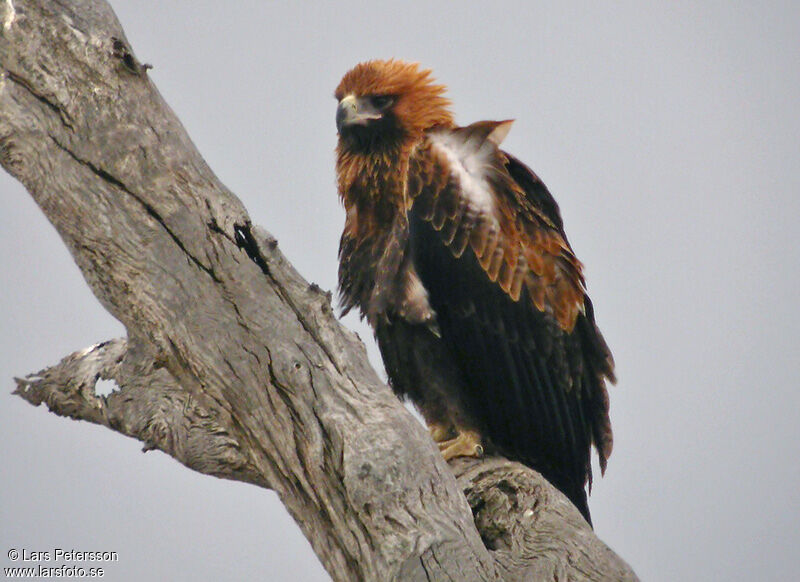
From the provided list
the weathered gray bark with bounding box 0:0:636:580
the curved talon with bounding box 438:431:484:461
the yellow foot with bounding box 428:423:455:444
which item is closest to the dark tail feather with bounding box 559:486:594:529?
the curved talon with bounding box 438:431:484:461

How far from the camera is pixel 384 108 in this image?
508cm

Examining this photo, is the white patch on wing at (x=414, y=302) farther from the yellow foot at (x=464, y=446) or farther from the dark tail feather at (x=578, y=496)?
the dark tail feather at (x=578, y=496)

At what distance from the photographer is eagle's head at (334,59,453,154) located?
5.02m

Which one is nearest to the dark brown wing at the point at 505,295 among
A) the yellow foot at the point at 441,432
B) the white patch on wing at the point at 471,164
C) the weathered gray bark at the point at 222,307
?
the white patch on wing at the point at 471,164

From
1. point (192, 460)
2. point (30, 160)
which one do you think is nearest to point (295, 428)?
point (192, 460)

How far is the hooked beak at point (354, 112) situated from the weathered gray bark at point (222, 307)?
1.53 meters

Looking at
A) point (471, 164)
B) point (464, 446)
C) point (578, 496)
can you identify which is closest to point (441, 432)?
point (464, 446)

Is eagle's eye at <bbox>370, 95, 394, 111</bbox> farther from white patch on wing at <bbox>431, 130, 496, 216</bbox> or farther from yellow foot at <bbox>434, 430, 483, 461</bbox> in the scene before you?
yellow foot at <bbox>434, 430, 483, 461</bbox>

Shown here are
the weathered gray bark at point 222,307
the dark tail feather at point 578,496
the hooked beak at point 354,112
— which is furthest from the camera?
the hooked beak at point 354,112

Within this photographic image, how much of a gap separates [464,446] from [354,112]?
185 cm

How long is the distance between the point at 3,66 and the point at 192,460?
6.16 ft

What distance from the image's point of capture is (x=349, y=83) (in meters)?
5.14

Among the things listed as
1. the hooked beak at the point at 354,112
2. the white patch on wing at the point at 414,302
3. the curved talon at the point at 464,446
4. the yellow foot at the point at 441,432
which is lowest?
the curved talon at the point at 464,446

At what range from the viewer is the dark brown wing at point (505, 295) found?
4609 millimetres
